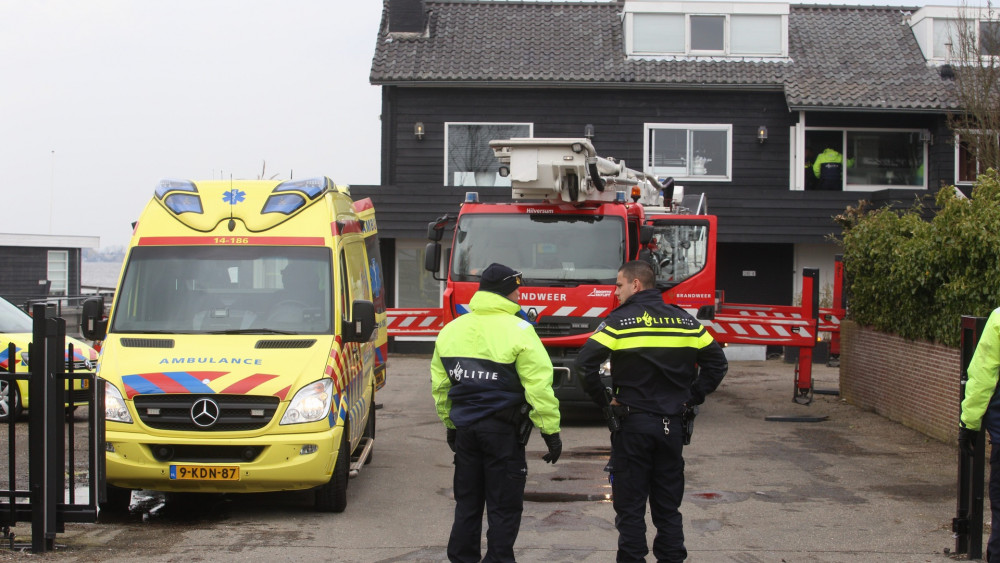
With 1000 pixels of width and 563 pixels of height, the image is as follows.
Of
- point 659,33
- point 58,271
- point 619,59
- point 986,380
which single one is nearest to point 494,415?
point 986,380

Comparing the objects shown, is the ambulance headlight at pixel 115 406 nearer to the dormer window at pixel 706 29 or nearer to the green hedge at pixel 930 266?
the green hedge at pixel 930 266

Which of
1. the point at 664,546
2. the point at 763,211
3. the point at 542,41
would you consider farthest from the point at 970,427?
the point at 542,41

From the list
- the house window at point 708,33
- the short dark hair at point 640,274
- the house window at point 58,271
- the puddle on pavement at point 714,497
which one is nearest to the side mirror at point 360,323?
the short dark hair at point 640,274

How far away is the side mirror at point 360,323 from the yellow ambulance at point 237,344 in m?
0.01

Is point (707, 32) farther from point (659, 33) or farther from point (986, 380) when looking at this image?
point (986, 380)

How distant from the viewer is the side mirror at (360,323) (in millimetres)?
8477

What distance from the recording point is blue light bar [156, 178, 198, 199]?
29.9 ft

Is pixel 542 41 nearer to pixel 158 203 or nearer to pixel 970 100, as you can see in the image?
pixel 970 100

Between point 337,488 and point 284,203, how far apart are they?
2504 millimetres

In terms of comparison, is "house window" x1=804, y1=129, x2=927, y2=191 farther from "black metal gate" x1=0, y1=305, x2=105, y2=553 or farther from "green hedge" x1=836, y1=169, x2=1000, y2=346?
"black metal gate" x1=0, y1=305, x2=105, y2=553

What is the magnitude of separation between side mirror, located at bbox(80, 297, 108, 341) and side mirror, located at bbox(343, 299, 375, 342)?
6.37ft

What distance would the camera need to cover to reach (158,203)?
9.09 meters

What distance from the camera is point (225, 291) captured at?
28.7 ft

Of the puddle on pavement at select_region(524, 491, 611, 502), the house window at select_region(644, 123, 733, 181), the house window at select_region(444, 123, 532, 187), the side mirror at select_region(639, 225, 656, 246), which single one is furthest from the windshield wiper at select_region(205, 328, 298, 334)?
the house window at select_region(644, 123, 733, 181)
